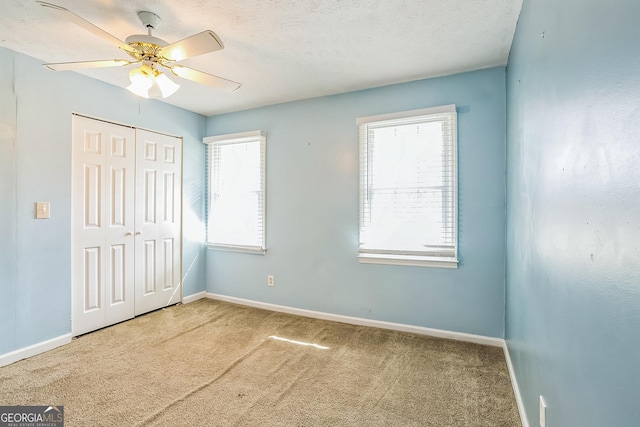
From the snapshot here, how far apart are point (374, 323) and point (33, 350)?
3.00 m

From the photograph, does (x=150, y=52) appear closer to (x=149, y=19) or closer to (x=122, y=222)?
(x=149, y=19)

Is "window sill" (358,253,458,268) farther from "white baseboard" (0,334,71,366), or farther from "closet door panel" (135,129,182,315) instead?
"white baseboard" (0,334,71,366)

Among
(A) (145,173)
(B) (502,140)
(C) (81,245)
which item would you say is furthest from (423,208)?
(C) (81,245)

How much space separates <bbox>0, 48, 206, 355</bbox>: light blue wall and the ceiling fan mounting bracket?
1.36 metres

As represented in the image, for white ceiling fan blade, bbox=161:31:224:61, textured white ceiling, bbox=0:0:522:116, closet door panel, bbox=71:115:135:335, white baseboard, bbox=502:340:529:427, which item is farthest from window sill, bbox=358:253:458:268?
closet door panel, bbox=71:115:135:335

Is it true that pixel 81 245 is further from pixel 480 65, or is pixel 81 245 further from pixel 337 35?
pixel 480 65

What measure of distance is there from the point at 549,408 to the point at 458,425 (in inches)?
27.6

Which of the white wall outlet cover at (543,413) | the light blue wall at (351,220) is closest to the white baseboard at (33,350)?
the light blue wall at (351,220)

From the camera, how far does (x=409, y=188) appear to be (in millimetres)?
3031

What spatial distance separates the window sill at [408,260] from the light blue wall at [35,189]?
2818mm

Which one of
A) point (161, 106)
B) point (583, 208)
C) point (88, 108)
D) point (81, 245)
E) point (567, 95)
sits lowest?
point (81, 245)

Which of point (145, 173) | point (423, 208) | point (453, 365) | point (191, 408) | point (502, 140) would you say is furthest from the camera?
point (145, 173)

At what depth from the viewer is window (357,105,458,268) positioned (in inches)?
114

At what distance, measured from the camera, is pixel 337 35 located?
2.26m
